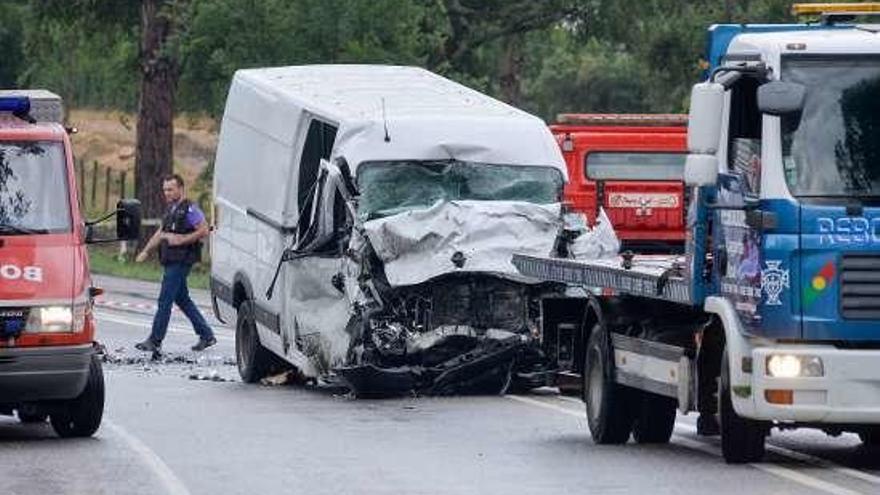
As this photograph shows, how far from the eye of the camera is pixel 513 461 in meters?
16.9

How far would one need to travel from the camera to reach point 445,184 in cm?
2294

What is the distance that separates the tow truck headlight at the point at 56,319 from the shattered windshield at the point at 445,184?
4504 mm

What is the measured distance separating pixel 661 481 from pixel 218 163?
12138 millimetres

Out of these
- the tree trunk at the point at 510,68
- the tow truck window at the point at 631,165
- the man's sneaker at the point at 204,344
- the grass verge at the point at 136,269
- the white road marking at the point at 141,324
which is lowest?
the grass verge at the point at 136,269

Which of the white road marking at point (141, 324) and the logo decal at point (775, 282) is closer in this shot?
the logo decal at point (775, 282)

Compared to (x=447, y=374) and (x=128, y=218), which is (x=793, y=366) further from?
(x=447, y=374)

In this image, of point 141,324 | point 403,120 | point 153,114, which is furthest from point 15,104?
point 153,114

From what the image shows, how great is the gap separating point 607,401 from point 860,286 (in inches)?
118

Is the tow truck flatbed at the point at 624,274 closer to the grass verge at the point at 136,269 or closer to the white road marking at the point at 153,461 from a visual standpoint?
the white road marking at the point at 153,461

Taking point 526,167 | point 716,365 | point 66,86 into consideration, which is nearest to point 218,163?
point 526,167

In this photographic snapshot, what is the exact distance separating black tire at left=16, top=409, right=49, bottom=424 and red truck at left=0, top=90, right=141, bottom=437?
0.19 feet

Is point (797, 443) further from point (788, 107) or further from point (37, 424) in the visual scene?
point (37, 424)

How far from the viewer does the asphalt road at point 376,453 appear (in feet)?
50.4

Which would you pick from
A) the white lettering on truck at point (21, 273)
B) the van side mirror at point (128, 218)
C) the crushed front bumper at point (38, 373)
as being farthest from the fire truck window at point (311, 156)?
the crushed front bumper at point (38, 373)
